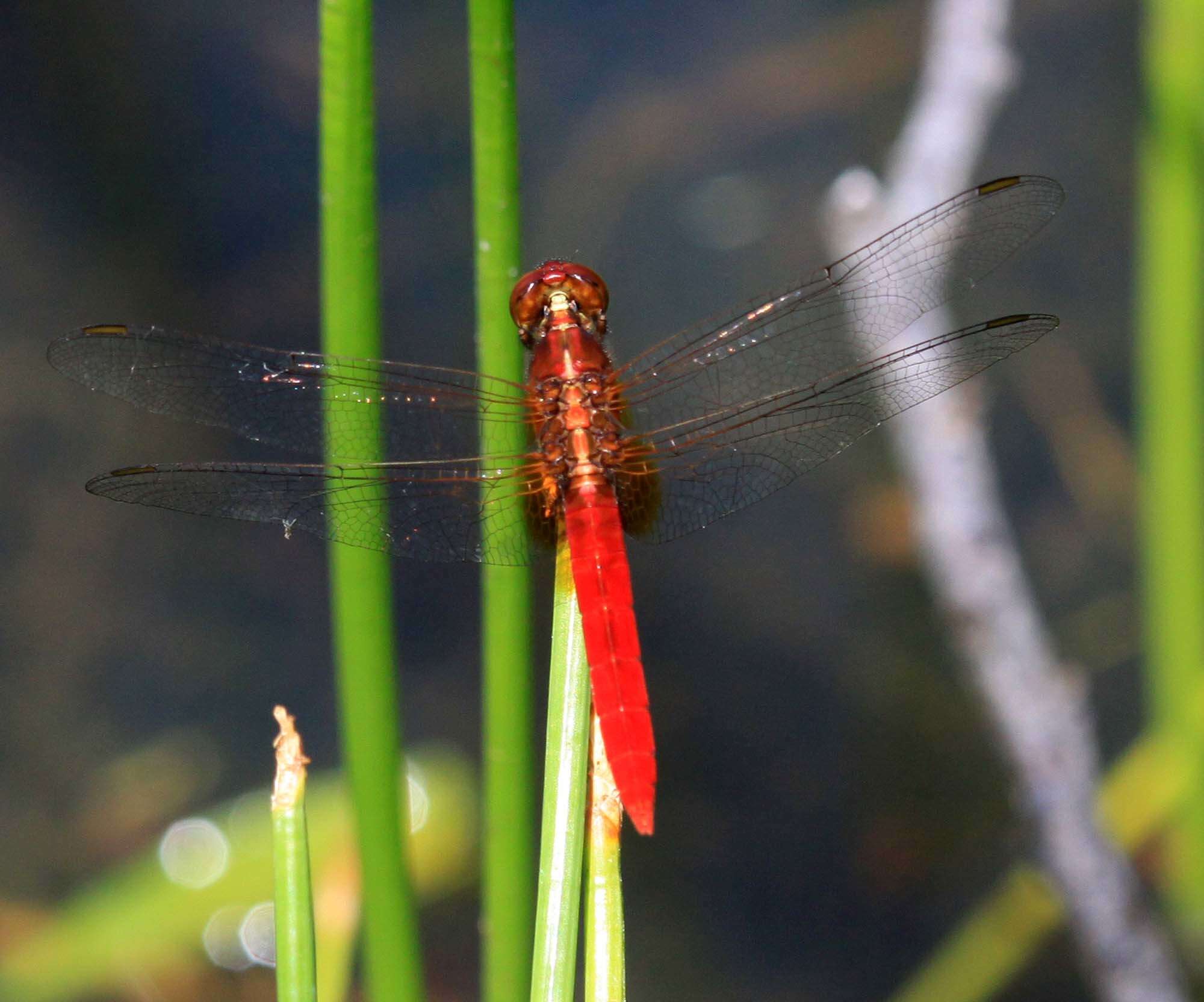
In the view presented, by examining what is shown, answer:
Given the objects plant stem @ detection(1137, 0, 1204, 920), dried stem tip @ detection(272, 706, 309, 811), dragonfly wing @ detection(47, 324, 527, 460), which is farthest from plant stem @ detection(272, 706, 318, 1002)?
plant stem @ detection(1137, 0, 1204, 920)

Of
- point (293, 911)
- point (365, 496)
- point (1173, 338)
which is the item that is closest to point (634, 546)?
point (1173, 338)

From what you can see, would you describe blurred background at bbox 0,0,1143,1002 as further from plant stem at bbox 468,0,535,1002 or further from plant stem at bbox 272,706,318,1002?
plant stem at bbox 272,706,318,1002

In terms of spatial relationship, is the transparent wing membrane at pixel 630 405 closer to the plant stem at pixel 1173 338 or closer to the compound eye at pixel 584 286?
the compound eye at pixel 584 286

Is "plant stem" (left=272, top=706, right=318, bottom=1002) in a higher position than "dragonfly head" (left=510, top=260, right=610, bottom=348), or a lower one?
lower

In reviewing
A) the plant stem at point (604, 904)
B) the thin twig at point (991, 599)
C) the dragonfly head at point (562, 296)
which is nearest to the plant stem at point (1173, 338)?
the thin twig at point (991, 599)

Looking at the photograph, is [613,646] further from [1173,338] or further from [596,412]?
[1173,338]
